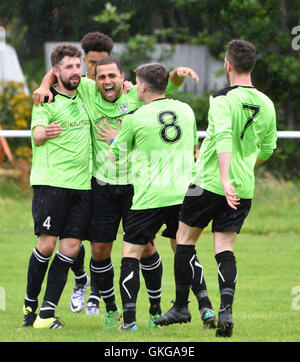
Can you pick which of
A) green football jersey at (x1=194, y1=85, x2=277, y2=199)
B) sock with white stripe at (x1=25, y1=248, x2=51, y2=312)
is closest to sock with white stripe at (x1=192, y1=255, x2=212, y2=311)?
green football jersey at (x1=194, y1=85, x2=277, y2=199)

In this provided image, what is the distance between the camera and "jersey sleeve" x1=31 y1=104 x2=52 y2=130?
612cm

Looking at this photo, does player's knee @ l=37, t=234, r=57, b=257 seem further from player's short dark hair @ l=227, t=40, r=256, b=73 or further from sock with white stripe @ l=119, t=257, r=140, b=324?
player's short dark hair @ l=227, t=40, r=256, b=73

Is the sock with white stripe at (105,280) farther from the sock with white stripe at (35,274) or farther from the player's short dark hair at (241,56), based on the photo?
the player's short dark hair at (241,56)

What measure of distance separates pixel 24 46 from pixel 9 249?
6.43 m

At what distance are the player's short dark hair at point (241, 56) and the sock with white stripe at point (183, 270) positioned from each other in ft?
4.09

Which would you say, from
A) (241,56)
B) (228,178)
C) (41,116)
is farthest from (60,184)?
(241,56)

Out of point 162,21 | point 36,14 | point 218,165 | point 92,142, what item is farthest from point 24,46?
point 218,165

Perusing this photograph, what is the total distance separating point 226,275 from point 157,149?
967 millimetres

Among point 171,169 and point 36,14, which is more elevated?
point 36,14

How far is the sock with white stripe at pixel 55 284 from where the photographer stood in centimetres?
614

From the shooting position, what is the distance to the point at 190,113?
597 cm

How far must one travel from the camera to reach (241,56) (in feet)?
18.1
